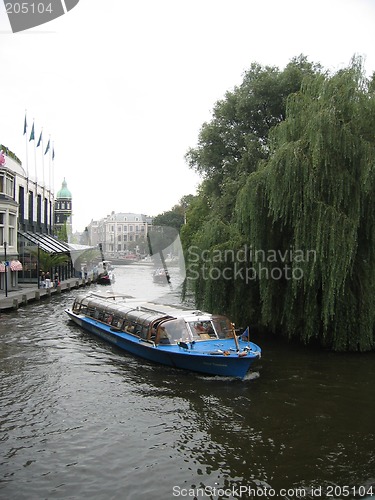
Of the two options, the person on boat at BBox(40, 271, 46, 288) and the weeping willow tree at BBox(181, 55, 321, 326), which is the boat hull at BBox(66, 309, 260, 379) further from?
the person on boat at BBox(40, 271, 46, 288)

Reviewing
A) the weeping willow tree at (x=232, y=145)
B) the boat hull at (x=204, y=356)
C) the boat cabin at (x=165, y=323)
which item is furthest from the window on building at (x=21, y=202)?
the boat hull at (x=204, y=356)

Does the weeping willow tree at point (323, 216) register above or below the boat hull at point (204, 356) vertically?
above

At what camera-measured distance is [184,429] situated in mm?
11875

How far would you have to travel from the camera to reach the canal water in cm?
929

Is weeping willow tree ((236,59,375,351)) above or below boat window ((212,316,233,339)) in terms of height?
above

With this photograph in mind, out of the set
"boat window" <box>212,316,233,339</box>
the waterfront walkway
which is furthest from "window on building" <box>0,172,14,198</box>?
"boat window" <box>212,316,233,339</box>

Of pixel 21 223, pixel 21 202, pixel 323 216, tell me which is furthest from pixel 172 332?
pixel 21 202

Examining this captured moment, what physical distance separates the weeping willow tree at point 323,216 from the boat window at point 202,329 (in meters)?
2.84

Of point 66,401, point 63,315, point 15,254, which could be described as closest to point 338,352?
point 66,401

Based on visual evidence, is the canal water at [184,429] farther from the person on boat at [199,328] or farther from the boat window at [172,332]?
the person on boat at [199,328]

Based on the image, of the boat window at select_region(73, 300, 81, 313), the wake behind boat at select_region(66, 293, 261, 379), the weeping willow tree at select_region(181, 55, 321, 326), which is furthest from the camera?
the boat window at select_region(73, 300, 81, 313)

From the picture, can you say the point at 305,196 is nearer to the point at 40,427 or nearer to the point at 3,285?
the point at 40,427

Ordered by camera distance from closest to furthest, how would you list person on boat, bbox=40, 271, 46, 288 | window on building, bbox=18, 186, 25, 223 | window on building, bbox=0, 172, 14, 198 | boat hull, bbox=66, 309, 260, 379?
boat hull, bbox=66, 309, 260, 379
window on building, bbox=0, 172, 14, 198
person on boat, bbox=40, 271, 46, 288
window on building, bbox=18, 186, 25, 223

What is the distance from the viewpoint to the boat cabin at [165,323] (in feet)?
56.1
